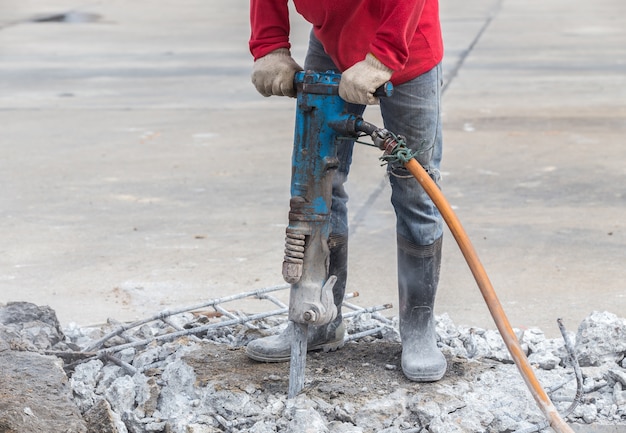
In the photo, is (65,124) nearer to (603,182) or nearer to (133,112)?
(133,112)

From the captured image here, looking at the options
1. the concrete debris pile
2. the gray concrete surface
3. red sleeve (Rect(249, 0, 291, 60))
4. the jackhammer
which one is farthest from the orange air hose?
the gray concrete surface

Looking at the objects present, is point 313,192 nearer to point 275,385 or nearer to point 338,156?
point 338,156

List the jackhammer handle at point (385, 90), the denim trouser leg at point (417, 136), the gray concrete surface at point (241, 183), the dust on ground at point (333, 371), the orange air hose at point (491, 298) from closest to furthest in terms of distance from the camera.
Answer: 1. the orange air hose at point (491, 298)
2. the jackhammer handle at point (385, 90)
3. the denim trouser leg at point (417, 136)
4. the dust on ground at point (333, 371)
5. the gray concrete surface at point (241, 183)

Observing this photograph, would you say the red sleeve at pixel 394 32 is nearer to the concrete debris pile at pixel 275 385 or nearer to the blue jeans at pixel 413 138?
the blue jeans at pixel 413 138

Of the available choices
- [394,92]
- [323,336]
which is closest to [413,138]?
[394,92]

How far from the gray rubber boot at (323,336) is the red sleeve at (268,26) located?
632mm

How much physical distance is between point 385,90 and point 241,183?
135 inches

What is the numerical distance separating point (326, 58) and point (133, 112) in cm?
542

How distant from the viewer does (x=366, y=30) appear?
2.83 metres

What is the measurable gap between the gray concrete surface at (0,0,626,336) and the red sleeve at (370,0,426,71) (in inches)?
62.0

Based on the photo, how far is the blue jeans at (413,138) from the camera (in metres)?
2.97

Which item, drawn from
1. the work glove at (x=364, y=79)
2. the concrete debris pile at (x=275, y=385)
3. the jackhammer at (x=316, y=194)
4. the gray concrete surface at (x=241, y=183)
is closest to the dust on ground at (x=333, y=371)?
the concrete debris pile at (x=275, y=385)

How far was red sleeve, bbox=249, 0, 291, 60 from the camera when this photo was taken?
3.00 meters

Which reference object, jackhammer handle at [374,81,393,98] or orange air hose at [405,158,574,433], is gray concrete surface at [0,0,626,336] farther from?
jackhammer handle at [374,81,393,98]
